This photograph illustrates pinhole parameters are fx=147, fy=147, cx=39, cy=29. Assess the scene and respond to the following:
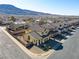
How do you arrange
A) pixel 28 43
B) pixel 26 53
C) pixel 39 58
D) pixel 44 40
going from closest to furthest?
pixel 39 58
pixel 26 53
pixel 28 43
pixel 44 40

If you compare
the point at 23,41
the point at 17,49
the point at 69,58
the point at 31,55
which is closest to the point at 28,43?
the point at 23,41

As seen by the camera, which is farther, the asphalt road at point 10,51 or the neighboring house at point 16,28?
the neighboring house at point 16,28

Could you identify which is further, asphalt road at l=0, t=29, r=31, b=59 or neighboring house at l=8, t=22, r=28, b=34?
neighboring house at l=8, t=22, r=28, b=34

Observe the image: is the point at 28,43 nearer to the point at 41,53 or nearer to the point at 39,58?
the point at 41,53

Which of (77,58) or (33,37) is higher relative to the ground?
(33,37)

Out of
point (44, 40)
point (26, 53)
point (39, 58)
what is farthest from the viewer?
point (44, 40)

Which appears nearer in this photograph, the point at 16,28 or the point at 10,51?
the point at 10,51

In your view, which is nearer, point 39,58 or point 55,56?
point 39,58

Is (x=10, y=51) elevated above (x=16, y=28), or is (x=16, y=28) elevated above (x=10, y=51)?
(x=16, y=28)
